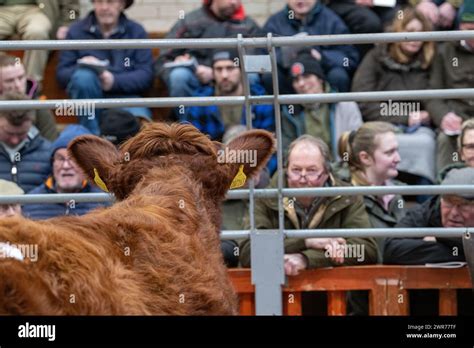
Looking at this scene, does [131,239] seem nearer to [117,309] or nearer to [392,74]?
[117,309]

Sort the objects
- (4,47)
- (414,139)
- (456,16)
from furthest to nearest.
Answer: (456,16)
(414,139)
(4,47)

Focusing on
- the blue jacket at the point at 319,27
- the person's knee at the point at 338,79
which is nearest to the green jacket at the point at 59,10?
the blue jacket at the point at 319,27

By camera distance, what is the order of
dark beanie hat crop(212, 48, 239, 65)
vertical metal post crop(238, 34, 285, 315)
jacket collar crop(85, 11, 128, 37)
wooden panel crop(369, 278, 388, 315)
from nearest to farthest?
1. vertical metal post crop(238, 34, 285, 315)
2. wooden panel crop(369, 278, 388, 315)
3. dark beanie hat crop(212, 48, 239, 65)
4. jacket collar crop(85, 11, 128, 37)

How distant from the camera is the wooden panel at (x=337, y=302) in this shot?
244 inches

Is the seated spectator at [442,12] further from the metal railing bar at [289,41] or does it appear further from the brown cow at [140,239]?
the brown cow at [140,239]

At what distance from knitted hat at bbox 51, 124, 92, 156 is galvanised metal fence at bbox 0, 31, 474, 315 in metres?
0.86

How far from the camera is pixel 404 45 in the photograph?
27.3ft

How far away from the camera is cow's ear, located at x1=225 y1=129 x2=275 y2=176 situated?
208 inches

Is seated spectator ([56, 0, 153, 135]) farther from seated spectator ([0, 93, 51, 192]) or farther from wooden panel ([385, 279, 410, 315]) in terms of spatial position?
wooden panel ([385, 279, 410, 315])

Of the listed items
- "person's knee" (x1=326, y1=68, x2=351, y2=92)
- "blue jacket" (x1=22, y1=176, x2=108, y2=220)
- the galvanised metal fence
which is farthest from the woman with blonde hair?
"blue jacket" (x1=22, y1=176, x2=108, y2=220)

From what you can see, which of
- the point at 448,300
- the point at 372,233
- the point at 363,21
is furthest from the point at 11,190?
the point at 363,21

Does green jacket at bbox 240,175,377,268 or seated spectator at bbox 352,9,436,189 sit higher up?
seated spectator at bbox 352,9,436,189

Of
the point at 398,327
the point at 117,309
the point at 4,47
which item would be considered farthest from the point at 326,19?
the point at 117,309

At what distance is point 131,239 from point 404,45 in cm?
481
